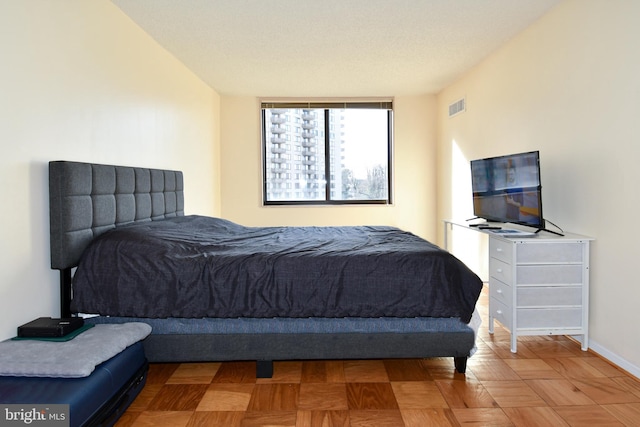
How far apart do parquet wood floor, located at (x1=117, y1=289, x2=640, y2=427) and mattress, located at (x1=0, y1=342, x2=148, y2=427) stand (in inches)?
7.5

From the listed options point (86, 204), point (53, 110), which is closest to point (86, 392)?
point (86, 204)

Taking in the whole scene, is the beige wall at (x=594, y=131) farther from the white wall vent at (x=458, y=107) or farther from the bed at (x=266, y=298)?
the white wall vent at (x=458, y=107)

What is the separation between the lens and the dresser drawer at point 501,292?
2953 millimetres

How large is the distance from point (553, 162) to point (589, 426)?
1.99 m

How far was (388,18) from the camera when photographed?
3.51m

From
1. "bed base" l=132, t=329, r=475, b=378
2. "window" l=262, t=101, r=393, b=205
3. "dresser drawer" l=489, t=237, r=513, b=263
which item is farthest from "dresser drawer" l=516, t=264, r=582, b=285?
"window" l=262, t=101, r=393, b=205

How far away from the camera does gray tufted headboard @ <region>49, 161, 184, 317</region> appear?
246 centimetres

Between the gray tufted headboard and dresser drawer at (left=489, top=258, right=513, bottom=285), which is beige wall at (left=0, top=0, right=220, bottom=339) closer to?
the gray tufted headboard

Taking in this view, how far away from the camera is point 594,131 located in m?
2.88

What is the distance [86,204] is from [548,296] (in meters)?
2.93

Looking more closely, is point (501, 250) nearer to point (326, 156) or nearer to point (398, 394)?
point (398, 394)

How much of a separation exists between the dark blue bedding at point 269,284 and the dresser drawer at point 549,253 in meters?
0.64

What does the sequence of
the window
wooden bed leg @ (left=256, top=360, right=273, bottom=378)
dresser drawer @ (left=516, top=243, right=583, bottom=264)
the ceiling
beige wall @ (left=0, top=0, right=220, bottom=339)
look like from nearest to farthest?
beige wall @ (left=0, top=0, right=220, bottom=339)
wooden bed leg @ (left=256, top=360, right=273, bottom=378)
dresser drawer @ (left=516, top=243, right=583, bottom=264)
the ceiling
the window

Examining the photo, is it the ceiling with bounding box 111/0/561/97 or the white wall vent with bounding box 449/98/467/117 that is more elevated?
the ceiling with bounding box 111/0/561/97
